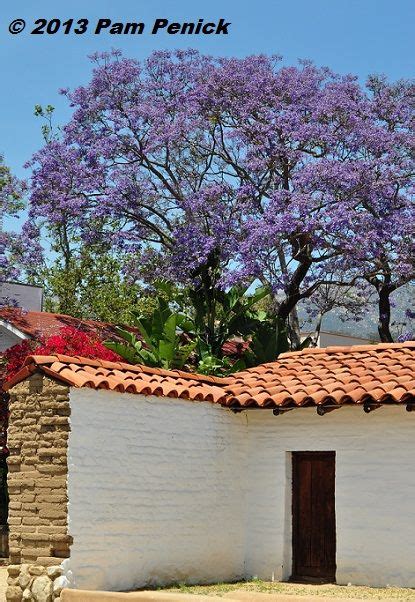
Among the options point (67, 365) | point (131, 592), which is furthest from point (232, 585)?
point (67, 365)

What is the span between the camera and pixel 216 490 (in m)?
15.3

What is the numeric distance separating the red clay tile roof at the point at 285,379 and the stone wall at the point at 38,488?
37 centimetres

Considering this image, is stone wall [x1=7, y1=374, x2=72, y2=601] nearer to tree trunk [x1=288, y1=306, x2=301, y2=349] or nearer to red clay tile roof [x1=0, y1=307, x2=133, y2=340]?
red clay tile roof [x1=0, y1=307, x2=133, y2=340]

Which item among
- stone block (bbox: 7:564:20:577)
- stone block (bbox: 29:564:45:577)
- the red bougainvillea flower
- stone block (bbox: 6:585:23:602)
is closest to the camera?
stone block (bbox: 29:564:45:577)

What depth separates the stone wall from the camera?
12805mm

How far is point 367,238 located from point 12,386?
11.7 meters

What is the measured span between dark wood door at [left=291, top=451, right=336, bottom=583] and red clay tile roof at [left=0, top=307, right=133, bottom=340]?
33.7ft

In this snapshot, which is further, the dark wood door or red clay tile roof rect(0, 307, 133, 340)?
red clay tile roof rect(0, 307, 133, 340)

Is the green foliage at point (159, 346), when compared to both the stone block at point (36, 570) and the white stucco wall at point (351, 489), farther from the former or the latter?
the stone block at point (36, 570)

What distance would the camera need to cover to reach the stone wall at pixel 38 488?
42.0ft

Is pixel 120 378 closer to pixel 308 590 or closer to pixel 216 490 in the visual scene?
pixel 216 490

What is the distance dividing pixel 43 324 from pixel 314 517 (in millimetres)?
13496

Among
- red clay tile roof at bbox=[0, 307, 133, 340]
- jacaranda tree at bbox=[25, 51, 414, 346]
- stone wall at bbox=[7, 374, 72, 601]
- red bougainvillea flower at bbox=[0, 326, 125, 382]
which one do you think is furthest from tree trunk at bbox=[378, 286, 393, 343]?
stone wall at bbox=[7, 374, 72, 601]

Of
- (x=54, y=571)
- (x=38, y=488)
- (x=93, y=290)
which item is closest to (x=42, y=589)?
(x=54, y=571)
